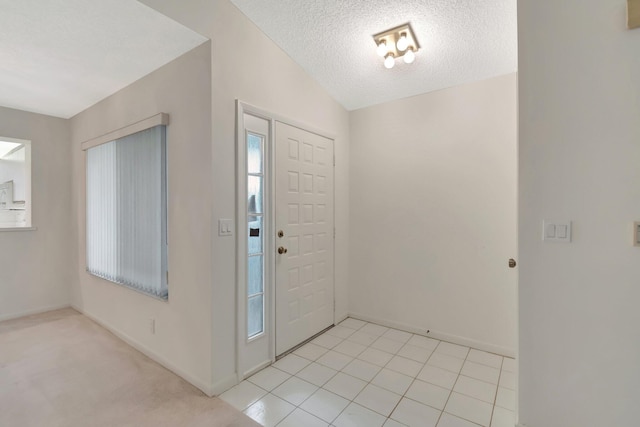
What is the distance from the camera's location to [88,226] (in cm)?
334

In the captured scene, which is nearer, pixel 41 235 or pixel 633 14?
pixel 633 14

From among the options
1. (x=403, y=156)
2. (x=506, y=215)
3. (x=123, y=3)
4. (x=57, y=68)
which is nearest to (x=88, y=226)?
(x=57, y=68)

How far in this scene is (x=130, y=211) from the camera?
106 inches

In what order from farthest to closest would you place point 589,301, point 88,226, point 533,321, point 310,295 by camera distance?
point 88,226 → point 310,295 → point 533,321 → point 589,301

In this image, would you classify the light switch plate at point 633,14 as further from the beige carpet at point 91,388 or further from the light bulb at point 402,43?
the beige carpet at point 91,388

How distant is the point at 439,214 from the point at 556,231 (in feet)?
4.63

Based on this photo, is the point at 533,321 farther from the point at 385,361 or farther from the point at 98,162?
the point at 98,162

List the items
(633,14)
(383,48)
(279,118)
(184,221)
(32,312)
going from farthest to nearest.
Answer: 1. (32,312)
2. (279,118)
3. (383,48)
4. (184,221)
5. (633,14)

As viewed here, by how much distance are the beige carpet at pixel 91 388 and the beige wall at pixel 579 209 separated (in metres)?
1.75

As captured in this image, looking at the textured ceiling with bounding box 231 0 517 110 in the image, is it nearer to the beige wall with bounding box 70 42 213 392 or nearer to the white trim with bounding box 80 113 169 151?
the beige wall with bounding box 70 42 213 392

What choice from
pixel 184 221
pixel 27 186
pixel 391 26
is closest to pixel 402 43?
pixel 391 26

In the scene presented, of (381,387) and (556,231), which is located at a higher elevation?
(556,231)

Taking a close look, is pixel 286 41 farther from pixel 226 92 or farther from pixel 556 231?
pixel 556 231

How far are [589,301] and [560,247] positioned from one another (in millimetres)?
289
